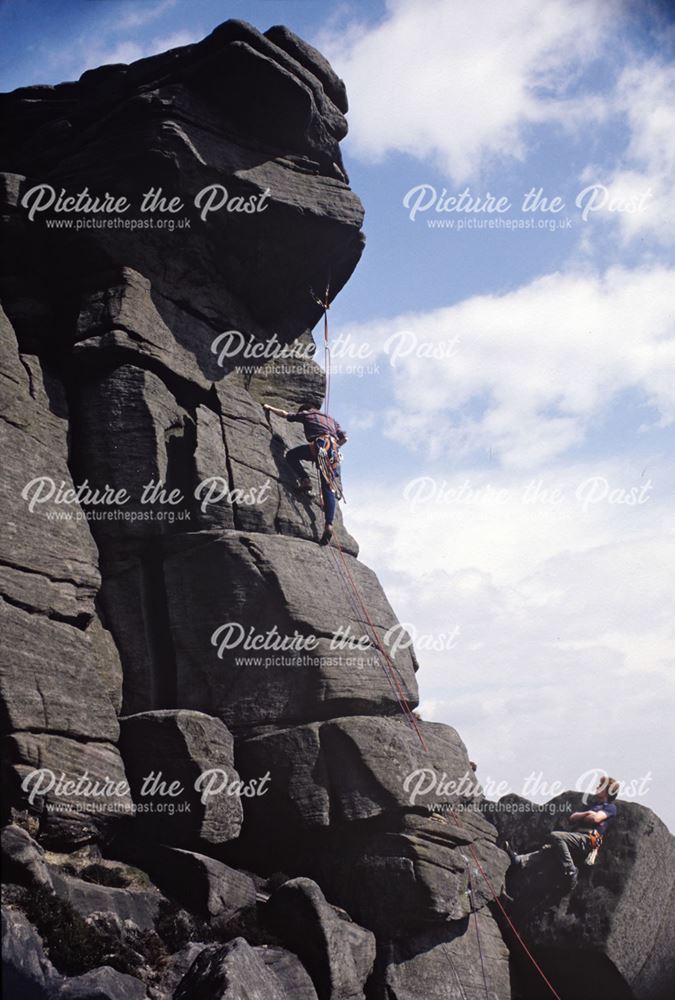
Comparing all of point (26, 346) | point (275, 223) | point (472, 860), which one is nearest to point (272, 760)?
point (472, 860)

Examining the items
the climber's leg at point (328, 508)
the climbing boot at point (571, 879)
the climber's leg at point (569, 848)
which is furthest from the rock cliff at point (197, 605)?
the climber's leg at point (569, 848)

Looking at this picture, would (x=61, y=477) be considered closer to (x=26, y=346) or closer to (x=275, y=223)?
(x=26, y=346)

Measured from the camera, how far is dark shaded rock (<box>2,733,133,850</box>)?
16156 millimetres

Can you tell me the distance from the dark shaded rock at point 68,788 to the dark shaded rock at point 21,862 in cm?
119

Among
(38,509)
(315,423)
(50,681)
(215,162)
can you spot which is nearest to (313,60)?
(215,162)

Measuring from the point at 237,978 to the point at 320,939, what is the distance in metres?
3.08

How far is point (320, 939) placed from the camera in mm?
16984

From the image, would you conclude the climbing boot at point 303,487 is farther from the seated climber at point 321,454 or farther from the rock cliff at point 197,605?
the rock cliff at point 197,605

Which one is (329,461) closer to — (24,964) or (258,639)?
(258,639)

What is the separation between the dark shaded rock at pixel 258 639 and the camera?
20.5m

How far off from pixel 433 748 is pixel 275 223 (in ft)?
50.1

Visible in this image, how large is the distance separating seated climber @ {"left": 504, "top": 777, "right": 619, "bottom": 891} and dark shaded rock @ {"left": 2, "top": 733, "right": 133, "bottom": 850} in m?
10.1

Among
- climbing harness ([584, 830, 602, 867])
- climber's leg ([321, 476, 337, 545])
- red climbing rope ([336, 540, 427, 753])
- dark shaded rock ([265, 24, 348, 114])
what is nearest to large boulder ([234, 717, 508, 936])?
red climbing rope ([336, 540, 427, 753])

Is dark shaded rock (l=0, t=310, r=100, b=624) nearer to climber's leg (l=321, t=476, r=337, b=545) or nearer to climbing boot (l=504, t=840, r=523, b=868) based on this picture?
climber's leg (l=321, t=476, r=337, b=545)
